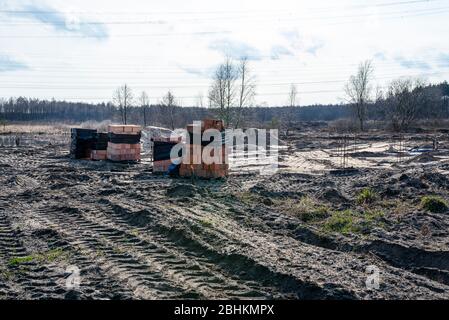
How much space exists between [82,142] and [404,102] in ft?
143

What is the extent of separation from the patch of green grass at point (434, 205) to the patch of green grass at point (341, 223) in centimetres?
169

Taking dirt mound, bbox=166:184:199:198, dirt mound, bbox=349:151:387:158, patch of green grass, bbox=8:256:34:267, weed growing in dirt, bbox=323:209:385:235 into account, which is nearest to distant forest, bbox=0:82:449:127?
dirt mound, bbox=349:151:387:158

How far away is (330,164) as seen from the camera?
798 inches

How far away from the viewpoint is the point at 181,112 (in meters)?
76.6

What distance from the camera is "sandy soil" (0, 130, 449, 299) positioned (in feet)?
17.5

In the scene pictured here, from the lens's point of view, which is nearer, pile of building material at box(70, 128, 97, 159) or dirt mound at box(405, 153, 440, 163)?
dirt mound at box(405, 153, 440, 163)

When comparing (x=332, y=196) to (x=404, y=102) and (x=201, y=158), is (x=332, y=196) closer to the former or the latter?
(x=201, y=158)

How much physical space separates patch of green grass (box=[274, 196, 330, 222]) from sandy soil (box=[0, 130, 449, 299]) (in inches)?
6.7

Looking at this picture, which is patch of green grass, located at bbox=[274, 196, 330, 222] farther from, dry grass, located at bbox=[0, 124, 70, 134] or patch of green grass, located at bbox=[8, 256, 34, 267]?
dry grass, located at bbox=[0, 124, 70, 134]

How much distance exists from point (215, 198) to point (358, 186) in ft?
14.0

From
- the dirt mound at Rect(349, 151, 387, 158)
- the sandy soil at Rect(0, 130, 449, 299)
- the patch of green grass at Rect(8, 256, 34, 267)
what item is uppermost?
the dirt mound at Rect(349, 151, 387, 158)

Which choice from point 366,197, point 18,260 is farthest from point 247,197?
point 18,260

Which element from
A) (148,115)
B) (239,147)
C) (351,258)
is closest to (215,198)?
(351,258)
